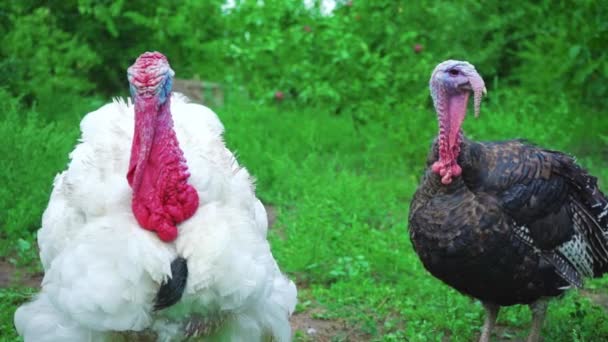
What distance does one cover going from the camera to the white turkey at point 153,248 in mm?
3256

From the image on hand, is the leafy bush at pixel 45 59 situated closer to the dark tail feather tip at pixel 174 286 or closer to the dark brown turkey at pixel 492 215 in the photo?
the dark brown turkey at pixel 492 215

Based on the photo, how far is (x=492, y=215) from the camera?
4230 millimetres

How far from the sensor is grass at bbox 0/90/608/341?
5164mm

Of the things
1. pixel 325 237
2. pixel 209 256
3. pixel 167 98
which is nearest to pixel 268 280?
pixel 209 256

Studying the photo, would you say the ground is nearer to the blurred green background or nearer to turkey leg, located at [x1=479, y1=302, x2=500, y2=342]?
the blurred green background

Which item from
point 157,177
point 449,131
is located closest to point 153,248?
point 157,177

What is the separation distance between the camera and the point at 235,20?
9922 millimetres

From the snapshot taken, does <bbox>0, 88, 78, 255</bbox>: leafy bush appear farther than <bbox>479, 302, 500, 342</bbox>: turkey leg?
Yes

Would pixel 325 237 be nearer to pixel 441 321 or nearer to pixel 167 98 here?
pixel 441 321

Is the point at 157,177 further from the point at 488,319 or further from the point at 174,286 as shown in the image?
the point at 488,319

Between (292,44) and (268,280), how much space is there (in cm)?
618

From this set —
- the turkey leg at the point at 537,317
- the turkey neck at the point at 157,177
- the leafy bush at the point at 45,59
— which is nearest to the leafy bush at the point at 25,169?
the leafy bush at the point at 45,59

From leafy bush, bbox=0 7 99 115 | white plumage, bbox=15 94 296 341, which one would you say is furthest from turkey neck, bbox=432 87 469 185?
leafy bush, bbox=0 7 99 115

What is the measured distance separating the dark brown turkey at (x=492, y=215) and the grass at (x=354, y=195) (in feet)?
1.60
